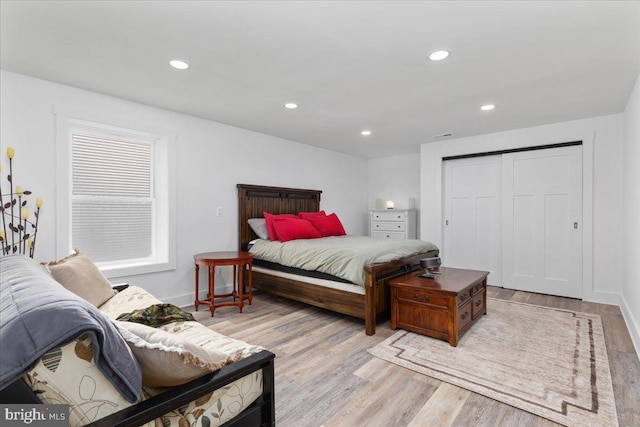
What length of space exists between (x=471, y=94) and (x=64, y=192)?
4.01m

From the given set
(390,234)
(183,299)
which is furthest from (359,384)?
(390,234)

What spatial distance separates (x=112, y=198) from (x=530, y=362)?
4.15 meters

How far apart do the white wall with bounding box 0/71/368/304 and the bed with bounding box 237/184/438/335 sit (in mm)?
156

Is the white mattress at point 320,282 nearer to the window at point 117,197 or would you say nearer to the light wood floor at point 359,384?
the light wood floor at point 359,384

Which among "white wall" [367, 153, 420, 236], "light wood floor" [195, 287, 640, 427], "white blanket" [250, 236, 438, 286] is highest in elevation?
"white wall" [367, 153, 420, 236]

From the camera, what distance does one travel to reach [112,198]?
3.39 metres

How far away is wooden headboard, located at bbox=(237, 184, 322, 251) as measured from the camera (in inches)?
172

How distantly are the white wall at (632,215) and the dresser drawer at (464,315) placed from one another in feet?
4.03

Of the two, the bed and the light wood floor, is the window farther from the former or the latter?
the light wood floor

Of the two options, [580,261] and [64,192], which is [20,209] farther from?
[580,261]

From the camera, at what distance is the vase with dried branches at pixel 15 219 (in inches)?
102

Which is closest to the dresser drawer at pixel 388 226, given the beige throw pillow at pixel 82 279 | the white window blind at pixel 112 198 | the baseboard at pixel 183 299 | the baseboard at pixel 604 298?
the baseboard at pixel 604 298

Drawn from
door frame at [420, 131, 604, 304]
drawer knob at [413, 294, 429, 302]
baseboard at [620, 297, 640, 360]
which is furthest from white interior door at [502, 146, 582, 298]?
drawer knob at [413, 294, 429, 302]

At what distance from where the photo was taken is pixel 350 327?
3.13m
